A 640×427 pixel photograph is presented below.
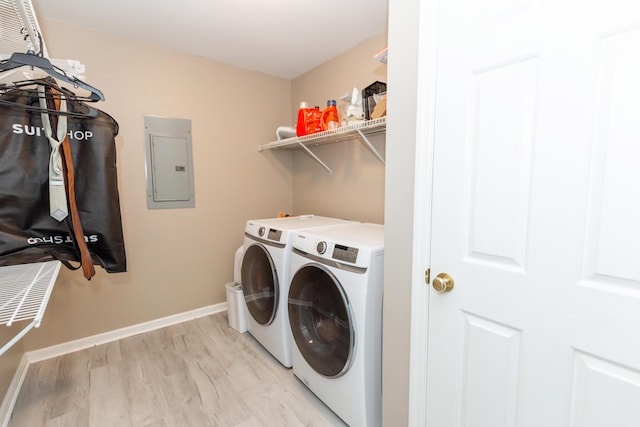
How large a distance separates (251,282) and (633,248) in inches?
78.5

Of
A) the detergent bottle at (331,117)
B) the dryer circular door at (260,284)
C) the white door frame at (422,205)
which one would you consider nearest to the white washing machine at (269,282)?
the dryer circular door at (260,284)

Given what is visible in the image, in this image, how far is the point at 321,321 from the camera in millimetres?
1602

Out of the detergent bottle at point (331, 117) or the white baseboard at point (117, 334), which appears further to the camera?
the detergent bottle at point (331, 117)

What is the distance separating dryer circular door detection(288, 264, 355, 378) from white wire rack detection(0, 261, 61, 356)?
1055 mm

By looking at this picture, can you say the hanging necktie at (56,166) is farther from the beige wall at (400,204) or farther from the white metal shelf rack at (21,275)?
the beige wall at (400,204)

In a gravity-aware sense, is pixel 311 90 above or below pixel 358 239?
above

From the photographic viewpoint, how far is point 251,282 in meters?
2.19

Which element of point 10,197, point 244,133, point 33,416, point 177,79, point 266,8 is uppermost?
point 266,8

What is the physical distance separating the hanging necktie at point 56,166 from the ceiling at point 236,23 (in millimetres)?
922

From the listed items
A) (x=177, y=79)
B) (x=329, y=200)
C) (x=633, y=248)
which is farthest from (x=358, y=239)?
(x=177, y=79)

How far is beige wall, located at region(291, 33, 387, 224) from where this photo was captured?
222 cm

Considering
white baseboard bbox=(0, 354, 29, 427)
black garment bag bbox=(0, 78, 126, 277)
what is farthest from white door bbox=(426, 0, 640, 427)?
white baseboard bbox=(0, 354, 29, 427)

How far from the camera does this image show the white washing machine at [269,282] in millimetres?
1843

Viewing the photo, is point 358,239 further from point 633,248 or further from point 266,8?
point 266,8
